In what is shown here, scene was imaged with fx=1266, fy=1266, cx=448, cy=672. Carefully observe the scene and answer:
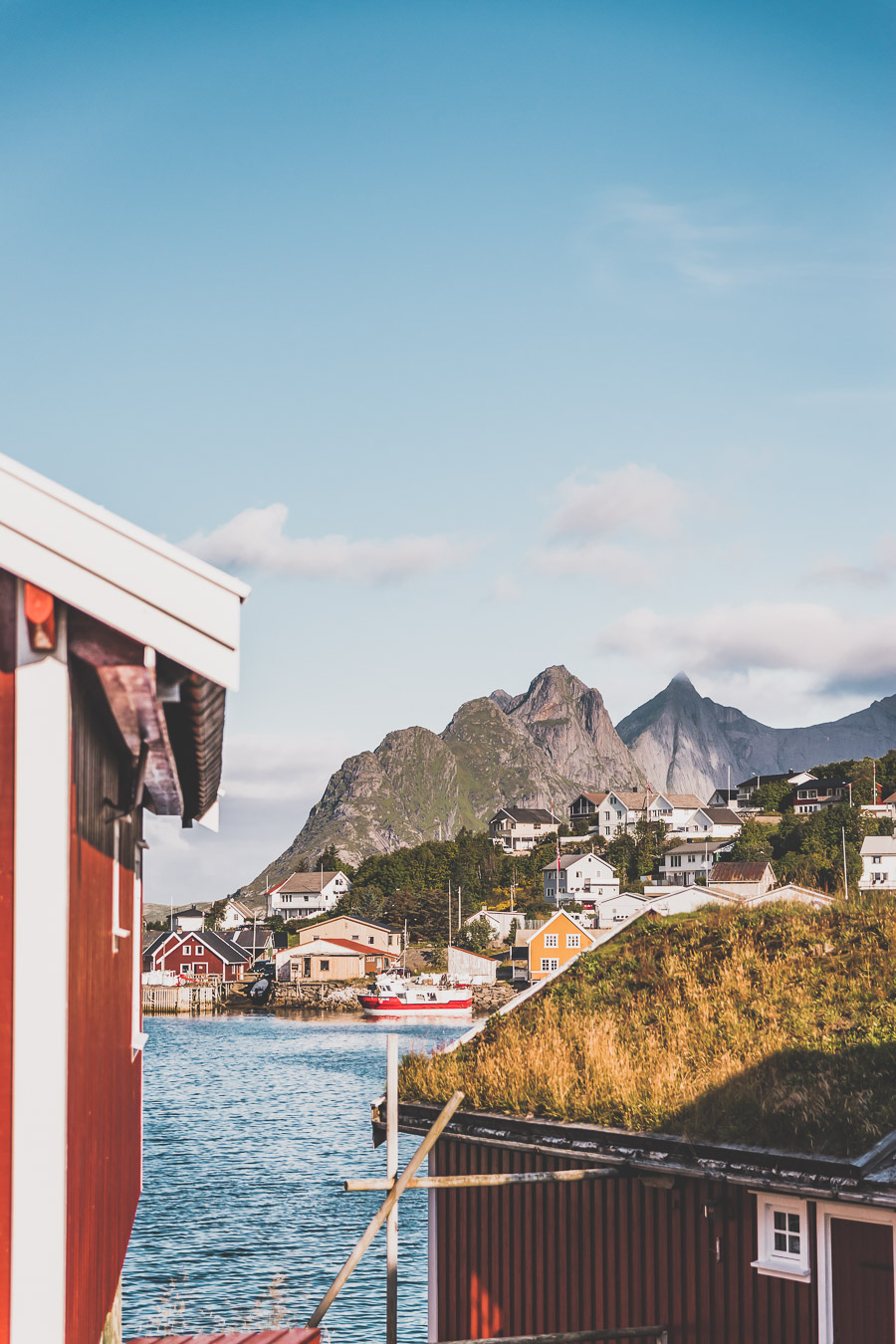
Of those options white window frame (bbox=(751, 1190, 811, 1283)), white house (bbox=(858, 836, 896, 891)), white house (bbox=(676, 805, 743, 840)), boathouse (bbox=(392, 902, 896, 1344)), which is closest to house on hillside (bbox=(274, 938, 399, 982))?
white house (bbox=(858, 836, 896, 891))

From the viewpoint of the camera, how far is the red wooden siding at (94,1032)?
6699mm

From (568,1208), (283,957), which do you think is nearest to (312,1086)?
(568,1208)

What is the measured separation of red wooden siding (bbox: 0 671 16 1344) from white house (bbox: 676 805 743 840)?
18317cm

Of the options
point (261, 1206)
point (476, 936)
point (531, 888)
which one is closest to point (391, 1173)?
point (261, 1206)

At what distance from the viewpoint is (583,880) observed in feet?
525

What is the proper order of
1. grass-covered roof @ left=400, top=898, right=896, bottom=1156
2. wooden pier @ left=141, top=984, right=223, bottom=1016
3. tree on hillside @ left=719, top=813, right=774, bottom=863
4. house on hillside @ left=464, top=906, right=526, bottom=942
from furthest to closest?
1. tree on hillside @ left=719, top=813, right=774, bottom=863
2. house on hillside @ left=464, top=906, right=526, bottom=942
3. wooden pier @ left=141, top=984, right=223, bottom=1016
4. grass-covered roof @ left=400, top=898, right=896, bottom=1156

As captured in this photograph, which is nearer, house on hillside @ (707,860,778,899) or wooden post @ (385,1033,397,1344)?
wooden post @ (385,1033,397,1344)

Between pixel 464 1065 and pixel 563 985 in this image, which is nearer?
pixel 464 1065

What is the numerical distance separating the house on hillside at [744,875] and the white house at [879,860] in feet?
38.1

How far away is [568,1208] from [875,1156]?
4054mm

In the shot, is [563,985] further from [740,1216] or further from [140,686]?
[140,686]

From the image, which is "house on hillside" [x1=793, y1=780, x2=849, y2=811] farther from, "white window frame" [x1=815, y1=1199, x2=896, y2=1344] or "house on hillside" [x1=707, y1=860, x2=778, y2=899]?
"white window frame" [x1=815, y1=1199, x2=896, y2=1344]

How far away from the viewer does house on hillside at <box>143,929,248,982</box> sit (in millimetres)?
138000

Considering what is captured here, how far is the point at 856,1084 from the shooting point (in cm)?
1359
